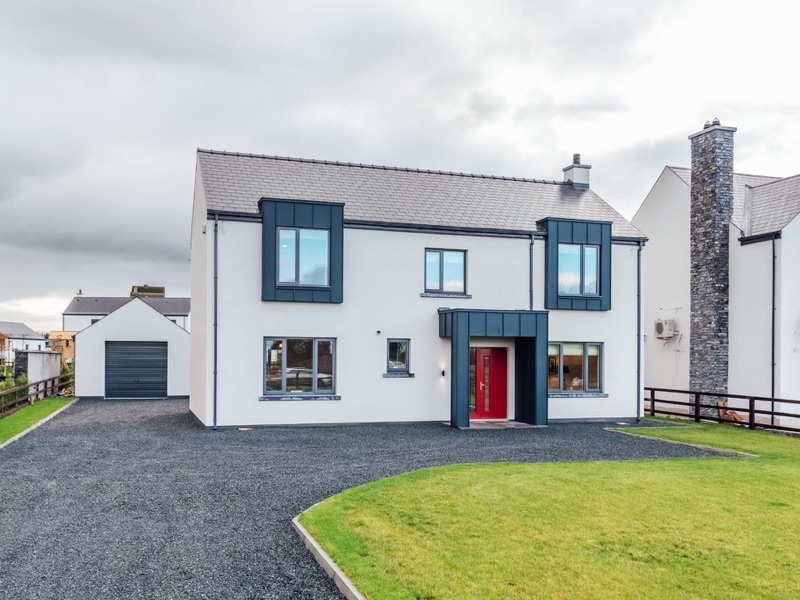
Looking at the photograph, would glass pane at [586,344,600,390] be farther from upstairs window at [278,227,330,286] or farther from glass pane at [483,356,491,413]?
upstairs window at [278,227,330,286]

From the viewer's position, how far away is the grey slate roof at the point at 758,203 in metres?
20.1

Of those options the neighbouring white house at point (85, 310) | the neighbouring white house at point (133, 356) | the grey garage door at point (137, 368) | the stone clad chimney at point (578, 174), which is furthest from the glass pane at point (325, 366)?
the neighbouring white house at point (85, 310)

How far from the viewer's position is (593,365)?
63.8 feet

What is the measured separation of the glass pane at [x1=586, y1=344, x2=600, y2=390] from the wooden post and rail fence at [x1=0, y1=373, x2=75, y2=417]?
17046 millimetres

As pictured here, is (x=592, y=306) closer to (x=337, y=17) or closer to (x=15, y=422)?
(x=337, y=17)

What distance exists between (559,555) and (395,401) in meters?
11.4

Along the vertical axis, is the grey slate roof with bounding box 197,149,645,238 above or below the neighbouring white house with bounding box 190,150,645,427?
above

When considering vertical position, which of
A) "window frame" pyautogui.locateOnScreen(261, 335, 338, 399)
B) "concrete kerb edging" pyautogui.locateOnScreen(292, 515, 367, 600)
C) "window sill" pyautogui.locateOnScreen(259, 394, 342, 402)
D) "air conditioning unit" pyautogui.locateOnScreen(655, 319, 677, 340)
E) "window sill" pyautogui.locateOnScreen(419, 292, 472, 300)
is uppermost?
"window sill" pyautogui.locateOnScreen(419, 292, 472, 300)

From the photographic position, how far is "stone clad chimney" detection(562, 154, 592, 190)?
22.3 m

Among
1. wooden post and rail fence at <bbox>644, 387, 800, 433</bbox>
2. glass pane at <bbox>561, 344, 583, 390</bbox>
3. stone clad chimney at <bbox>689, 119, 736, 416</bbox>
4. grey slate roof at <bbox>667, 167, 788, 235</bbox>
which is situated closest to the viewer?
wooden post and rail fence at <bbox>644, 387, 800, 433</bbox>

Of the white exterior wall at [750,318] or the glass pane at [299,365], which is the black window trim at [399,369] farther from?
the white exterior wall at [750,318]

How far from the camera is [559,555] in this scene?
21.1 feet

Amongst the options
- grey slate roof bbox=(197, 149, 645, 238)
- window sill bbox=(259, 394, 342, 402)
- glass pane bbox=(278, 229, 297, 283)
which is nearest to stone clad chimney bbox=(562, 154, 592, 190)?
grey slate roof bbox=(197, 149, 645, 238)

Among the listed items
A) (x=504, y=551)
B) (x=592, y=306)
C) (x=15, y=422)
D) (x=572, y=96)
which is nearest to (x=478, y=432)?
(x=592, y=306)
